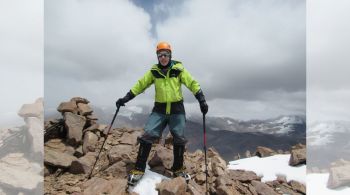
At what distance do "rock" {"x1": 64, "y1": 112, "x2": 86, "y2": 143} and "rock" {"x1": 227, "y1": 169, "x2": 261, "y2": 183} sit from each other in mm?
3726

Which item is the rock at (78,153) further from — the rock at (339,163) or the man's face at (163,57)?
the rock at (339,163)

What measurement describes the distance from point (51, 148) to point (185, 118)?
11.8ft

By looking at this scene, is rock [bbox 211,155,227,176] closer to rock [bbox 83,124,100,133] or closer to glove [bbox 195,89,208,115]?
glove [bbox 195,89,208,115]

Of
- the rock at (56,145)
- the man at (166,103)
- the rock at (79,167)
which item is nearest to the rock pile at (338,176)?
the man at (166,103)

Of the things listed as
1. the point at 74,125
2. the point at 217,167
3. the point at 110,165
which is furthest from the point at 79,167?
the point at 217,167

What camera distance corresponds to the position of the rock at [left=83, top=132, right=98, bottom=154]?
8101 mm

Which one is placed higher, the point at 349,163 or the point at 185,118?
the point at 185,118

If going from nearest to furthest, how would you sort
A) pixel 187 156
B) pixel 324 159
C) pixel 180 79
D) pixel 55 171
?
pixel 180 79
pixel 55 171
pixel 324 159
pixel 187 156

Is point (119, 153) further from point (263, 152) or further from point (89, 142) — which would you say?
point (263, 152)

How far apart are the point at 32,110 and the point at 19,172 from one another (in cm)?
177

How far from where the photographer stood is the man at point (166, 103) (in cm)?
634

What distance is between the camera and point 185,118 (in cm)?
654

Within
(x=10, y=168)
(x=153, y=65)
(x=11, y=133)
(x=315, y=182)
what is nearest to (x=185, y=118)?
→ (x=153, y=65)

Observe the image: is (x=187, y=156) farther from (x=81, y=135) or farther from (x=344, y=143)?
(x=344, y=143)
